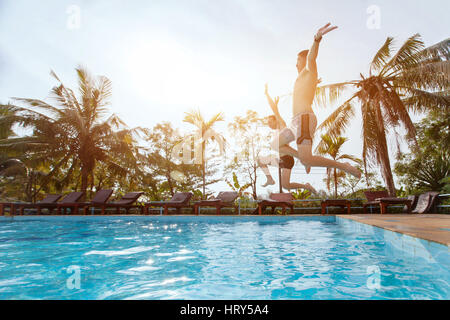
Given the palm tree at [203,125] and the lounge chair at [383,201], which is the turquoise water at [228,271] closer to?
the lounge chair at [383,201]

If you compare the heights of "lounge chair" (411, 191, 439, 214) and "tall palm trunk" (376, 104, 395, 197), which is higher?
"tall palm trunk" (376, 104, 395, 197)

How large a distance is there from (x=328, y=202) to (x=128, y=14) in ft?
30.8

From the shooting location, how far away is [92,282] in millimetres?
2725

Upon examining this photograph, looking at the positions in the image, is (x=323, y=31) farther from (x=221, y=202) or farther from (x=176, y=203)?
(x=176, y=203)

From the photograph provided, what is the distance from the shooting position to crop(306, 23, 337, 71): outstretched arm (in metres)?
4.73

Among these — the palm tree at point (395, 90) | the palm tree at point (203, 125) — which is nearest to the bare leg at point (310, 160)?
the palm tree at point (395, 90)

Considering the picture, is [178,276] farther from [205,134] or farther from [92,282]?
[205,134]

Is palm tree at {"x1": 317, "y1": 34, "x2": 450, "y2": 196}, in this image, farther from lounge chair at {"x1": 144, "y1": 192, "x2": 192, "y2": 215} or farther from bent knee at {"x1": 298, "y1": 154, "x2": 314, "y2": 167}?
bent knee at {"x1": 298, "y1": 154, "x2": 314, "y2": 167}

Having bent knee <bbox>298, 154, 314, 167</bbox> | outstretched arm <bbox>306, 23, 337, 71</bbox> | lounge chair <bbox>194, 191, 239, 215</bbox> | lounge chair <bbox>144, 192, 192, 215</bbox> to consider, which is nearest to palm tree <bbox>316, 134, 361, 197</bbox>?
lounge chair <bbox>194, 191, 239, 215</bbox>

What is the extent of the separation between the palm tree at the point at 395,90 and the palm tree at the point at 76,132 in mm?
11963

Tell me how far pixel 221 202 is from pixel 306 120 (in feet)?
23.6

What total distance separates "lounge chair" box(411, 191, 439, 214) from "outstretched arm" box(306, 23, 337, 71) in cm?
707

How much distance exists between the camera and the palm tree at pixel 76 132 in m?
14.8
